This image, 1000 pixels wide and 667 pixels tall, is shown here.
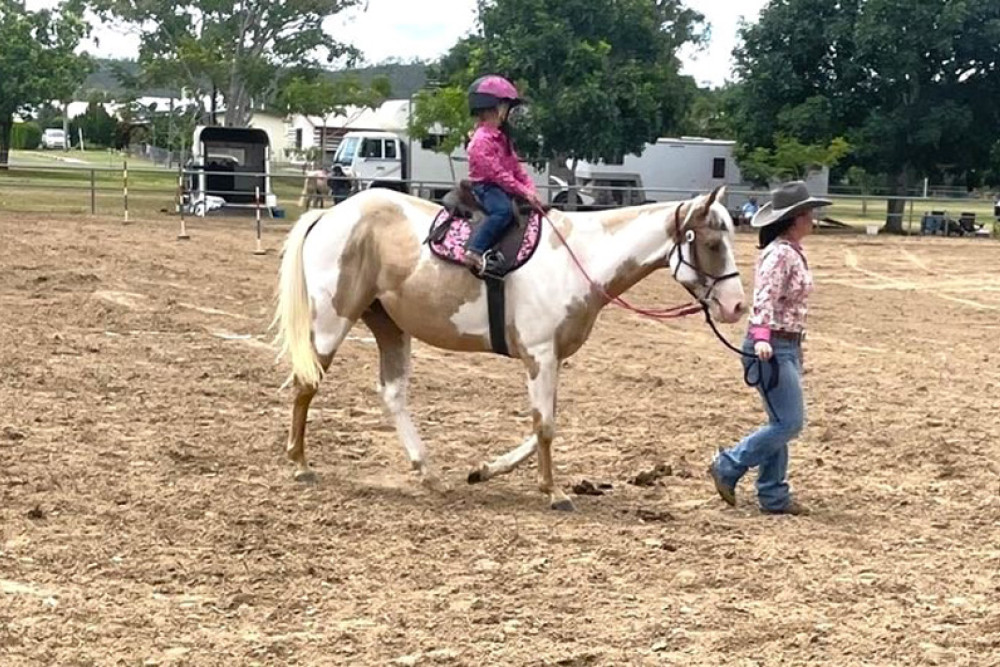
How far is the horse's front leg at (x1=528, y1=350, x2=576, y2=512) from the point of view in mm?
5969

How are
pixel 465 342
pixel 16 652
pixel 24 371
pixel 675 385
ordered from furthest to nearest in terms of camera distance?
pixel 675 385 → pixel 24 371 → pixel 465 342 → pixel 16 652

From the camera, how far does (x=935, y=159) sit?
119ft

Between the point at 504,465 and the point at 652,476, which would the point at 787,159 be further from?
the point at 504,465

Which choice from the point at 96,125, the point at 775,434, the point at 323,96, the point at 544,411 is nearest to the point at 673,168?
the point at 323,96

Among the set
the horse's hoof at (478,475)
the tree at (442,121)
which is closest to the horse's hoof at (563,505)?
the horse's hoof at (478,475)

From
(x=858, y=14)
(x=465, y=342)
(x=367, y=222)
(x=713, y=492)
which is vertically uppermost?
(x=858, y=14)

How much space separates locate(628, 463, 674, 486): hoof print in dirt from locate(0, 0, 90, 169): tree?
39525 millimetres

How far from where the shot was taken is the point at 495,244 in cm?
608

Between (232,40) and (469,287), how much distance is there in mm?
46002

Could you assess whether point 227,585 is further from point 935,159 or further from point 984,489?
point 935,159

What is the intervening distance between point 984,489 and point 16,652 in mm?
4693

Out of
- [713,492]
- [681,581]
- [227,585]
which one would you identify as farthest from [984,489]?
[227,585]

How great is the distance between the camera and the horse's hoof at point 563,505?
5.85 m

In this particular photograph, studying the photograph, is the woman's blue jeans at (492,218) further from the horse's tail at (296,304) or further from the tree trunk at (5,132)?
the tree trunk at (5,132)
